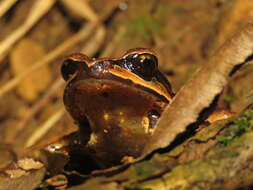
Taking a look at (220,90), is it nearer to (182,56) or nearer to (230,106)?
(230,106)

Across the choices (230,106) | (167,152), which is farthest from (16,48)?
(167,152)

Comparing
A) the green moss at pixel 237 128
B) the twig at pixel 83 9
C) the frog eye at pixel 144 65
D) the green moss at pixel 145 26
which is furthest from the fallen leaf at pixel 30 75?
the green moss at pixel 237 128

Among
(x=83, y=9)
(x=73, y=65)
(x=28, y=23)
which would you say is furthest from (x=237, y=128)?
(x=83, y=9)

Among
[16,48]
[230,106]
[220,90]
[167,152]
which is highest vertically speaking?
[16,48]

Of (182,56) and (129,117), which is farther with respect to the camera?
(182,56)

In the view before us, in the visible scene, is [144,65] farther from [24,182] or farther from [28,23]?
[28,23]

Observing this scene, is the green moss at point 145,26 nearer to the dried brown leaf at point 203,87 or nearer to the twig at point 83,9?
the twig at point 83,9
